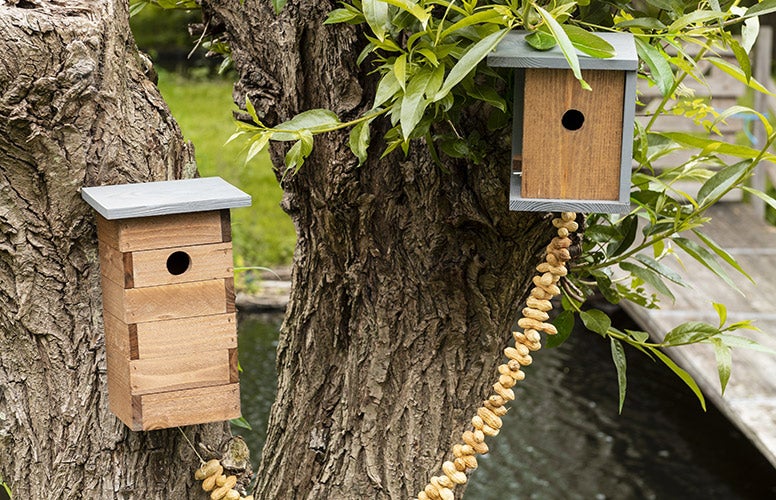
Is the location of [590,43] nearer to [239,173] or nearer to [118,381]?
[118,381]

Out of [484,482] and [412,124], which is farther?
[484,482]

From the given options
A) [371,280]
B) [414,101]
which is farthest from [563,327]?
[414,101]

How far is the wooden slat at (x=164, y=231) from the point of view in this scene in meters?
1.37

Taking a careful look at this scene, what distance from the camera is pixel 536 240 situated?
159 cm

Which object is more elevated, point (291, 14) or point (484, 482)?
point (291, 14)

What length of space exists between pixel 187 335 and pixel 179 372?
0.19 ft

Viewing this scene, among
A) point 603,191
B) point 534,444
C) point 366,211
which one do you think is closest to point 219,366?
point 366,211

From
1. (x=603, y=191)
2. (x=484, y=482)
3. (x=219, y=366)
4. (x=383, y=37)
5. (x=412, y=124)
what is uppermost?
(x=383, y=37)

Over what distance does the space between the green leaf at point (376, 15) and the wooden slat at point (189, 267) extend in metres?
0.42

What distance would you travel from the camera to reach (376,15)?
1.19m

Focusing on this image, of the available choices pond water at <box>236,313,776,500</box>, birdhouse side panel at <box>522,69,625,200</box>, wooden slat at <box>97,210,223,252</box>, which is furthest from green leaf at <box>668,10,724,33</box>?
pond water at <box>236,313,776,500</box>

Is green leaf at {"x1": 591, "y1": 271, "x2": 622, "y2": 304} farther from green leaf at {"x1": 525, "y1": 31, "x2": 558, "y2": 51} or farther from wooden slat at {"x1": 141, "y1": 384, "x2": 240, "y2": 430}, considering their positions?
wooden slat at {"x1": 141, "y1": 384, "x2": 240, "y2": 430}

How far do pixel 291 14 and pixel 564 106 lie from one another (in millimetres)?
535

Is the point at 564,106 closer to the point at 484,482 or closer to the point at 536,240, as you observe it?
the point at 536,240
